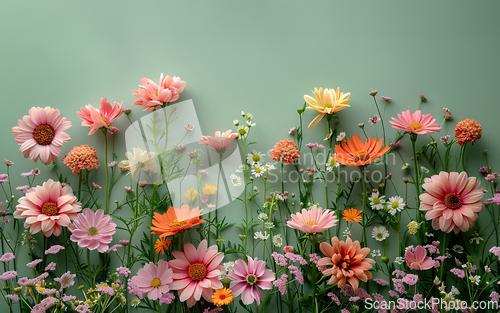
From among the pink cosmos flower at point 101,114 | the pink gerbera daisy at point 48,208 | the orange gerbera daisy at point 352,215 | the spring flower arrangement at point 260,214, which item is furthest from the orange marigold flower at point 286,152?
the pink gerbera daisy at point 48,208

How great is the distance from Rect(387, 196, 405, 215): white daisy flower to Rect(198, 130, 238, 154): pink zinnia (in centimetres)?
58

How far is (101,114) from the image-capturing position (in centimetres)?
104

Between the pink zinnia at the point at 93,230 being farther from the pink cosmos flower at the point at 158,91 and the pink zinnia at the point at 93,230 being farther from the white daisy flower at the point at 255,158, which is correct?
the white daisy flower at the point at 255,158

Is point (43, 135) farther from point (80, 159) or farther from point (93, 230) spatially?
point (93, 230)

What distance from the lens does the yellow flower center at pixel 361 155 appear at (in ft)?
3.21

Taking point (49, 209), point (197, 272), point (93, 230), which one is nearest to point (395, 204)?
point (197, 272)

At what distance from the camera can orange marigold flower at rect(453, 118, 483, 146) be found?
38.1 inches

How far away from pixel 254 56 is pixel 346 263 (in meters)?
0.80

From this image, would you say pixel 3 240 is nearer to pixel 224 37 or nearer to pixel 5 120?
pixel 5 120

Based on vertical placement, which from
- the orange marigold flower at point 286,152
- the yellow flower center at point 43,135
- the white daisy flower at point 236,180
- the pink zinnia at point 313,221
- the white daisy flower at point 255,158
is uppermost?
the yellow flower center at point 43,135

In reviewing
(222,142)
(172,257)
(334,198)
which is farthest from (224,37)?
(172,257)

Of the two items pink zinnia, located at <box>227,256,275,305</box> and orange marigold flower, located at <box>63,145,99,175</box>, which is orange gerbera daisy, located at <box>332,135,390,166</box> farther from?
orange marigold flower, located at <box>63,145,99,175</box>

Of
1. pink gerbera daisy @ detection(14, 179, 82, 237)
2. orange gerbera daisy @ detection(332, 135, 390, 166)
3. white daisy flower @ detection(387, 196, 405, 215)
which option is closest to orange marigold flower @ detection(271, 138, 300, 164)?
orange gerbera daisy @ detection(332, 135, 390, 166)

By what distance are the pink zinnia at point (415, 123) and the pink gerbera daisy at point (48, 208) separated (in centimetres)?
113
